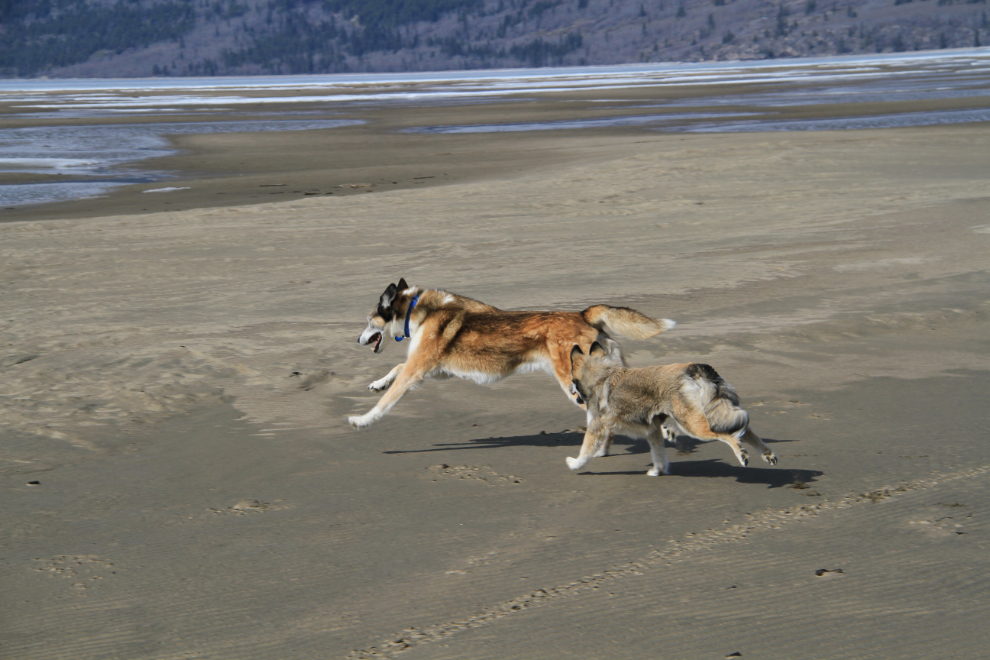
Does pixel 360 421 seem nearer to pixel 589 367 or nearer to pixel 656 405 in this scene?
pixel 589 367

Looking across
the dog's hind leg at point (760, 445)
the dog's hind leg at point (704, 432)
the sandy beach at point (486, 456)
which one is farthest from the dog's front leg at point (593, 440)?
the dog's hind leg at point (760, 445)

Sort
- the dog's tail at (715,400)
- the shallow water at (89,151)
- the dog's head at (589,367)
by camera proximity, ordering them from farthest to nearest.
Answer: the shallow water at (89,151) → the dog's head at (589,367) → the dog's tail at (715,400)

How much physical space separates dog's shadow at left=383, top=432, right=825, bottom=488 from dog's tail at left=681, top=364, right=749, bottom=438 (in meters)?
0.54

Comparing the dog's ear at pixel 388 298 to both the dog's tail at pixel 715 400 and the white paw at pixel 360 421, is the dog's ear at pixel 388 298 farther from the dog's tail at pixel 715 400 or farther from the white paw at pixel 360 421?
the dog's tail at pixel 715 400

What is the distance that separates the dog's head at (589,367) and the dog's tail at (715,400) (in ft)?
2.20

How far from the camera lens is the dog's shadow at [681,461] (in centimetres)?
575

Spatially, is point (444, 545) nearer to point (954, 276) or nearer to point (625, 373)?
point (625, 373)

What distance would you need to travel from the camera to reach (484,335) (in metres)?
6.74

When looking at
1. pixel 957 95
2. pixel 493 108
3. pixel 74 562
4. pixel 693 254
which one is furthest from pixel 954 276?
pixel 493 108

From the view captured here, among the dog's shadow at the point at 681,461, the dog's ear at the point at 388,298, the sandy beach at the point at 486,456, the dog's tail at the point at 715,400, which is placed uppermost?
the dog's ear at the point at 388,298

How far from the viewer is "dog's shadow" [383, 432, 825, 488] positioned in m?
5.75

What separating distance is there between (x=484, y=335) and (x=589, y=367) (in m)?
0.92

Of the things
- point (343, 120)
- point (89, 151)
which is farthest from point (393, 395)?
point (343, 120)

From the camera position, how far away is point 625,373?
5941 millimetres
